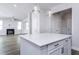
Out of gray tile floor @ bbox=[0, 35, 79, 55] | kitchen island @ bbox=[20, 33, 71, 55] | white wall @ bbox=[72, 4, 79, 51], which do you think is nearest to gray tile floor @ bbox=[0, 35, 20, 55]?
gray tile floor @ bbox=[0, 35, 79, 55]

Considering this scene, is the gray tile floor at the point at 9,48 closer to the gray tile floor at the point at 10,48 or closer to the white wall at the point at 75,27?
the gray tile floor at the point at 10,48

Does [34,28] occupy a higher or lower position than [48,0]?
lower

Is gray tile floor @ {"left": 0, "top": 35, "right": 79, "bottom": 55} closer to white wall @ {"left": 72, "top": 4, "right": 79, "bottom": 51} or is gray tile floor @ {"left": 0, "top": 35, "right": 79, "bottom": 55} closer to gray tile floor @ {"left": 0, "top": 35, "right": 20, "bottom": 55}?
gray tile floor @ {"left": 0, "top": 35, "right": 20, "bottom": 55}

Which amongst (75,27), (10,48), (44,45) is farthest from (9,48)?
(75,27)

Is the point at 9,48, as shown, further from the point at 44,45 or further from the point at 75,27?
the point at 75,27

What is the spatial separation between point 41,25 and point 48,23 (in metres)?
0.49

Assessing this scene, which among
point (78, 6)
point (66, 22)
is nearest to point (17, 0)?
point (78, 6)

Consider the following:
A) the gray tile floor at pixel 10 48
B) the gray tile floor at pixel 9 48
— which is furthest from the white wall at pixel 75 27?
the gray tile floor at pixel 9 48

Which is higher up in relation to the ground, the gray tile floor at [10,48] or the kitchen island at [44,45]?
the kitchen island at [44,45]

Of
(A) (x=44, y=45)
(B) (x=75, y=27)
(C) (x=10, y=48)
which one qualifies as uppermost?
(B) (x=75, y=27)

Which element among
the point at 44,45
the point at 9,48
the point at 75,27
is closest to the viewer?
the point at 44,45

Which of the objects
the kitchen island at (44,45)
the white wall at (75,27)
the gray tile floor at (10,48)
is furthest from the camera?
the white wall at (75,27)
